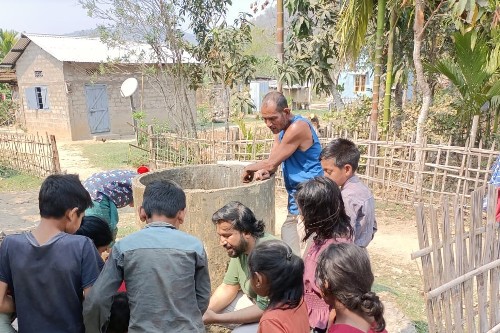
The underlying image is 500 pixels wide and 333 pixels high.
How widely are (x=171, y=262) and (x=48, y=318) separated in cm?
62

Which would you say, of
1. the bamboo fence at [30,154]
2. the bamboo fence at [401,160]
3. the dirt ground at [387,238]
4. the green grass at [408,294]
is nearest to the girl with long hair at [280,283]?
the dirt ground at [387,238]

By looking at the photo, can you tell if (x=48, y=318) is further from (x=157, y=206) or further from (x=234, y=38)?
(x=234, y=38)

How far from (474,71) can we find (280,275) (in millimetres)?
A: 5984

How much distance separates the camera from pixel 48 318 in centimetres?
191

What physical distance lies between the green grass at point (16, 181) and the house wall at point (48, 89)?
5.40 metres

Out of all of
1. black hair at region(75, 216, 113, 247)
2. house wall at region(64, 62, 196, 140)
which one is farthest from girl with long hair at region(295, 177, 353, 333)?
house wall at region(64, 62, 196, 140)

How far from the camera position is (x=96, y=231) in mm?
2428

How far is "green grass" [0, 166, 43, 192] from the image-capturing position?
9.25m

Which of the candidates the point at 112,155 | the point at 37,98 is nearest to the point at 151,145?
the point at 112,155

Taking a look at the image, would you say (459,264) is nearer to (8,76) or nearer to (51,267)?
(51,267)

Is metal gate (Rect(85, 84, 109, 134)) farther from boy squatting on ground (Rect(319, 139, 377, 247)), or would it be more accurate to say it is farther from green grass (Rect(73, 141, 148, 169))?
boy squatting on ground (Rect(319, 139, 377, 247))

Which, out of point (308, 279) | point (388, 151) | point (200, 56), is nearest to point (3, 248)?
A: point (308, 279)

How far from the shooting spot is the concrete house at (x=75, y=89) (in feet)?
50.5

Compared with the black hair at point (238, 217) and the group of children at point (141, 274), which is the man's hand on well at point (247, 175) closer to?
the black hair at point (238, 217)
